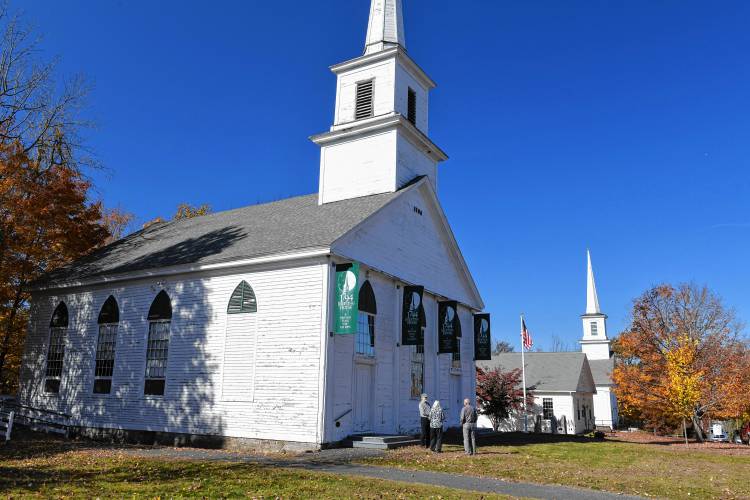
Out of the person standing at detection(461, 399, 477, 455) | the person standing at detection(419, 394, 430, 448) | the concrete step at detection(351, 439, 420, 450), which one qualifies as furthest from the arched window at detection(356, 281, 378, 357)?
the person standing at detection(461, 399, 477, 455)

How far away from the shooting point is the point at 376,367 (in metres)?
19.3

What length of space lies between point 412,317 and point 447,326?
3570mm

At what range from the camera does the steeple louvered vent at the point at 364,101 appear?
24.2 meters

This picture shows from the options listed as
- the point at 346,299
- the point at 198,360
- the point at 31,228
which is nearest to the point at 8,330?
the point at 31,228

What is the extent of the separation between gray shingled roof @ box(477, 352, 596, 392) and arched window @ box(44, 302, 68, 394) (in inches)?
1287

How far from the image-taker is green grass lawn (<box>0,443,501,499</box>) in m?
9.48

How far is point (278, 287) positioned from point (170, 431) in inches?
235

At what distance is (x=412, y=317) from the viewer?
2023cm

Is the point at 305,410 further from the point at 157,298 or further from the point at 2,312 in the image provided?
the point at 2,312

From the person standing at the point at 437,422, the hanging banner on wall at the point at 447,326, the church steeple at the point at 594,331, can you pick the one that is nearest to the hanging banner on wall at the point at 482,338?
the hanging banner on wall at the point at 447,326

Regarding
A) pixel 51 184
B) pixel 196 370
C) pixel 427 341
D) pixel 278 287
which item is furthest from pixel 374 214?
pixel 51 184

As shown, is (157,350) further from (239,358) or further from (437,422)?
(437,422)

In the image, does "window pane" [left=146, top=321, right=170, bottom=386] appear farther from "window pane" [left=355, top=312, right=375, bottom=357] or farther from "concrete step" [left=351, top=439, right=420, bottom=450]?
"concrete step" [left=351, top=439, right=420, bottom=450]

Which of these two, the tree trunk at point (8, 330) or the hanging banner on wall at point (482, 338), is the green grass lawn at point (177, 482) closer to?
the tree trunk at point (8, 330)
